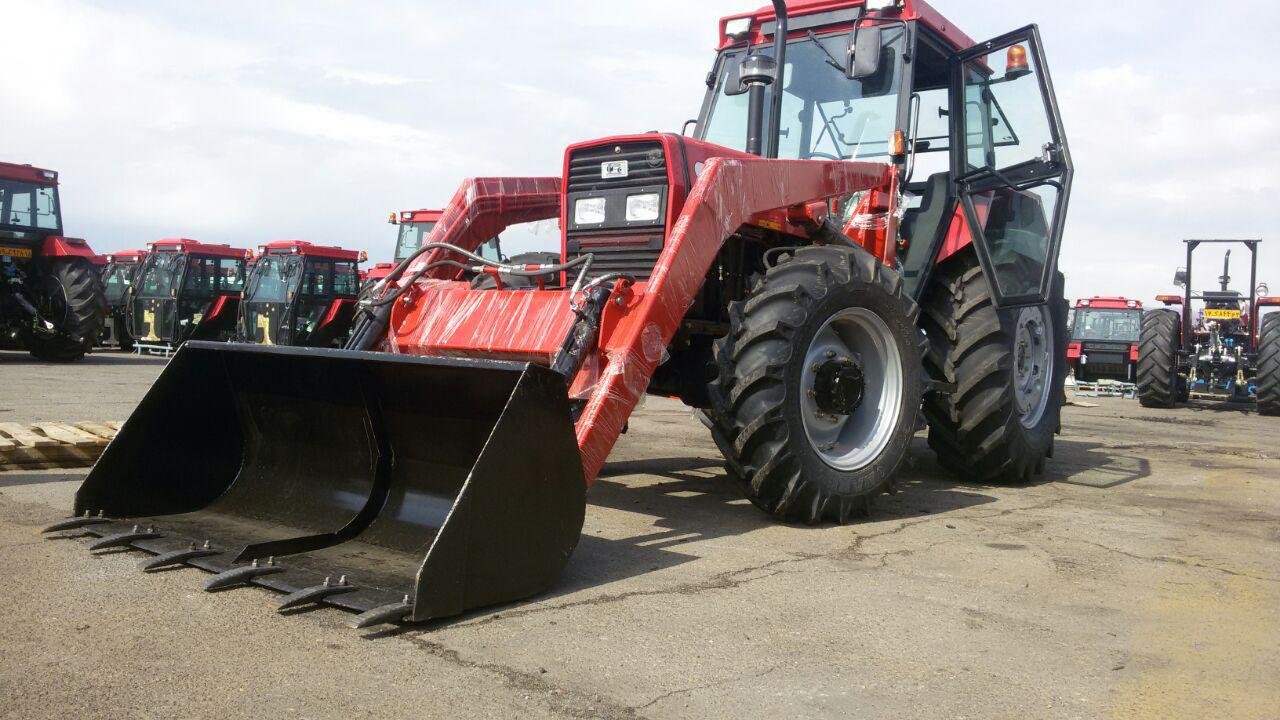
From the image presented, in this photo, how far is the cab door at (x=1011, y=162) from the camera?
635 centimetres

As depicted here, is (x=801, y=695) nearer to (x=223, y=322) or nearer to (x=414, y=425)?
(x=414, y=425)

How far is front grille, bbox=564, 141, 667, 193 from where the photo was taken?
493 cm

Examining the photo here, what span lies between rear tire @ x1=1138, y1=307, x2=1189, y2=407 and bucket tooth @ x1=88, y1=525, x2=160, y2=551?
16490 millimetres

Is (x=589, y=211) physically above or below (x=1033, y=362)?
above

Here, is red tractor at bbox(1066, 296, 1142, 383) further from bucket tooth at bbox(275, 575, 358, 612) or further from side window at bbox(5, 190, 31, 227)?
bucket tooth at bbox(275, 575, 358, 612)

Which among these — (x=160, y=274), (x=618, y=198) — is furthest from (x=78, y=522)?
(x=160, y=274)

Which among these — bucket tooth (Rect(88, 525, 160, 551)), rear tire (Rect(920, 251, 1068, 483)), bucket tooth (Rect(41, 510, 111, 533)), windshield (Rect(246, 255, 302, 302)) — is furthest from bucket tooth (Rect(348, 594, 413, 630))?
windshield (Rect(246, 255, 302, 302))

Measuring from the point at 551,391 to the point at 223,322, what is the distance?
1883 centimetres

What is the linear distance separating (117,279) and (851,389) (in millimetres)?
24715

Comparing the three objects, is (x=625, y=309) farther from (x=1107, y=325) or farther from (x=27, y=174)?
(x=1107, y=325)

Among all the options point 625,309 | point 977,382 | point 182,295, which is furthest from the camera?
point 182,295

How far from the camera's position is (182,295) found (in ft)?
69.7

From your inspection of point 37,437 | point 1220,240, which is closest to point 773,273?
point 37,437

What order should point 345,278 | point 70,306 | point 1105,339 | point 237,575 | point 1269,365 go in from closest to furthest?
point 237,575 → point 1269,365 → point 70,306 → point 345,278 → point 1105,339
